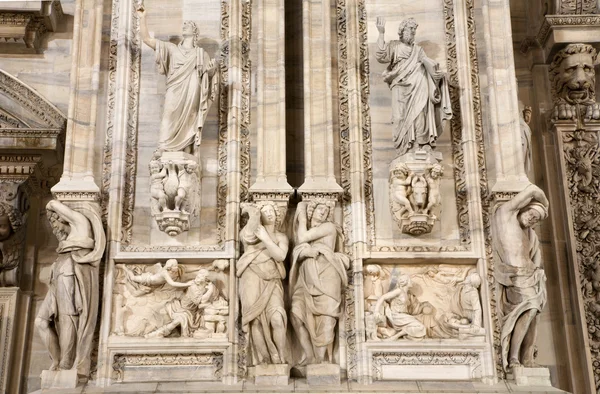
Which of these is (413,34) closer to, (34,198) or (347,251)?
(347,251)

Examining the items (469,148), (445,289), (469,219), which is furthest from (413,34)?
(445,289)

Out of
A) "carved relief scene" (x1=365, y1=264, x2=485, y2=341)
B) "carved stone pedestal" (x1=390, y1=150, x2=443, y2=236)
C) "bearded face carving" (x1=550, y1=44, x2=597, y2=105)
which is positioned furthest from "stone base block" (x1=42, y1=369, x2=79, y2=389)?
"bearded face carving" (x1=550, y1=44, x2=597, y2=105)

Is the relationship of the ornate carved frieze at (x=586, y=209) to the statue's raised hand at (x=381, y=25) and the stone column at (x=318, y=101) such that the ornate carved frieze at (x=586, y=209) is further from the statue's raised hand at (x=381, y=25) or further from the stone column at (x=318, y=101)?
the stone column at (x=318, y=101)

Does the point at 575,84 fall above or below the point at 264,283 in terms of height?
above

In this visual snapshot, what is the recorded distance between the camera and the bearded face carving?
1342 centimetres

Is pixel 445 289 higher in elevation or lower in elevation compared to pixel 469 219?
lower

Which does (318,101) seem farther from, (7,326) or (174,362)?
(7,326)

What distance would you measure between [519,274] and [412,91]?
2.34 m

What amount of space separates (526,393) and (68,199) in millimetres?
5223

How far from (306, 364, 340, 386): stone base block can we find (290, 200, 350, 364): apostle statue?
0.35 feet

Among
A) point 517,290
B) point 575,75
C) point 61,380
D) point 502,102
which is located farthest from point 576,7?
point 61,380

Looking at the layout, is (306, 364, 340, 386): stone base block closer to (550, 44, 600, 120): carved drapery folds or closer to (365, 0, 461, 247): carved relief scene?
(365, 0, 461, 247): carved relief scene

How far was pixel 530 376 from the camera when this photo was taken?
10.2m

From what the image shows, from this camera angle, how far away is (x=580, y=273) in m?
12.7
